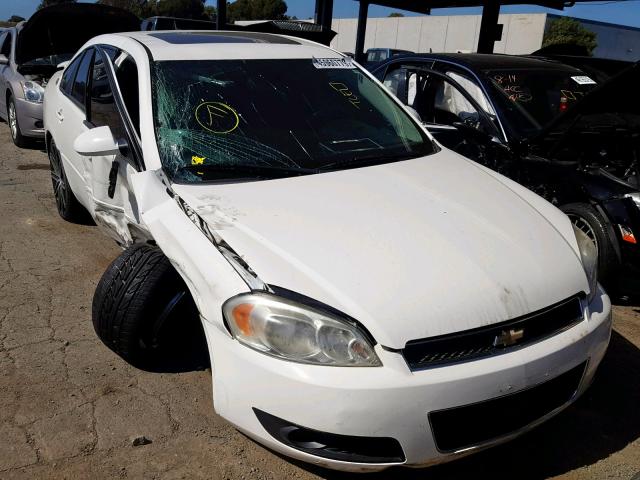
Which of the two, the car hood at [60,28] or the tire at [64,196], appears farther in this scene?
the car hood at [60,28]

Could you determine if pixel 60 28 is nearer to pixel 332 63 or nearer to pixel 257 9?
pixel 332 63

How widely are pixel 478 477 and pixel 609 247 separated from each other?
79.1 inches

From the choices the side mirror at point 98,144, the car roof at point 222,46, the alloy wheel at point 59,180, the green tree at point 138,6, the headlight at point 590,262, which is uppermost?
the car roof at point 222,46

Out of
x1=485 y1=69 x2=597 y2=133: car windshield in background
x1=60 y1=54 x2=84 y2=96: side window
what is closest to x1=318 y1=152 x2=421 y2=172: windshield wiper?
x1=485 y1=69 x2=597 y2=133: car windshield in background

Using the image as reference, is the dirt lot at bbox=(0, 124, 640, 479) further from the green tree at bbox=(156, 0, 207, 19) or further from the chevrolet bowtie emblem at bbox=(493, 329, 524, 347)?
the green tree at bbox=(156, 0, 207, 19)

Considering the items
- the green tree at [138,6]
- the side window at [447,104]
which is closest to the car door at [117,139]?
the side window at [447,104]

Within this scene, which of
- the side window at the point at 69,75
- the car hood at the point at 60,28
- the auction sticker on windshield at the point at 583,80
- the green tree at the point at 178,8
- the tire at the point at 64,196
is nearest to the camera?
the side window at the point at 69,75

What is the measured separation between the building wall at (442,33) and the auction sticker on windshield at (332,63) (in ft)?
114

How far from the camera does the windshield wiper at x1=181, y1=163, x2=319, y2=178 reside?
280cm

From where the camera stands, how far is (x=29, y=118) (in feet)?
25.1

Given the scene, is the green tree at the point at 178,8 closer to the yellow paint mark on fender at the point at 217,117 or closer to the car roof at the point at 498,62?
the car roof at the point at 498,62

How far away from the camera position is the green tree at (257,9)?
55.1m

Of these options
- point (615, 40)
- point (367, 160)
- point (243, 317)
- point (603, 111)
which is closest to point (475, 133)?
point (603, 111)

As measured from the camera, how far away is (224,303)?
7.07 ft
